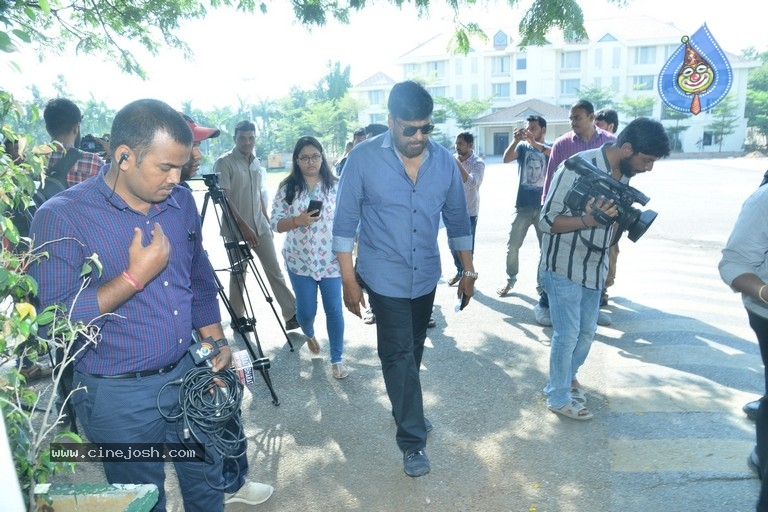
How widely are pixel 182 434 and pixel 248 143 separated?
3974 millimetres

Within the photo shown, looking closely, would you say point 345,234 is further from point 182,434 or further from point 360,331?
point 360,331

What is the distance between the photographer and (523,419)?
3.94m

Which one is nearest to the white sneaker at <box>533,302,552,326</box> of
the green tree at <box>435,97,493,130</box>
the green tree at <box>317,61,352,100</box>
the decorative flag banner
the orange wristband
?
the decorative flag banner

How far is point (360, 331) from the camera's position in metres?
5.94

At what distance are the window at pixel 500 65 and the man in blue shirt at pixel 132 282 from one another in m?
60.0

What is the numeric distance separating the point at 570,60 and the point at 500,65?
6943 millimetres

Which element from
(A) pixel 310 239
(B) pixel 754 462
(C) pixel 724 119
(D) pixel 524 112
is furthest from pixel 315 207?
(C) pixel 724 119

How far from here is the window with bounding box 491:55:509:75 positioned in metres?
57.5

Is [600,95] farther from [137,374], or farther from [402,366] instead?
[137,374]

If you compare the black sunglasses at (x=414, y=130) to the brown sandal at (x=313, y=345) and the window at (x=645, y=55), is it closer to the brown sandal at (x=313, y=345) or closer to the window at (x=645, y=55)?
the brown sandal at (x=313, y=345)

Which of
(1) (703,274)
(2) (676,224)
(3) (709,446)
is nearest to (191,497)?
(3) (709,446)

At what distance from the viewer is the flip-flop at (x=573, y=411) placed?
3.87 meters

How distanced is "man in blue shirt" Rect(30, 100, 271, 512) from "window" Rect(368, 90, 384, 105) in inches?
2470

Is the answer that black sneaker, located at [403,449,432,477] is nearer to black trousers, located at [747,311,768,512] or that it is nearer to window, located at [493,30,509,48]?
A: black trousers, located at [747,311,768,512]
